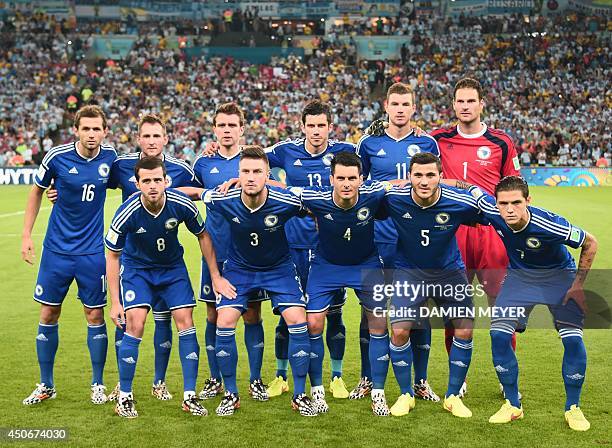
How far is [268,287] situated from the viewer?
598cm

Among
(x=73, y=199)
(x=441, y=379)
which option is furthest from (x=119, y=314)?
(x=441, y=379)

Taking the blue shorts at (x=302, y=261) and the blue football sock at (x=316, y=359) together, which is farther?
the blue shorts at (x=302, y=261)

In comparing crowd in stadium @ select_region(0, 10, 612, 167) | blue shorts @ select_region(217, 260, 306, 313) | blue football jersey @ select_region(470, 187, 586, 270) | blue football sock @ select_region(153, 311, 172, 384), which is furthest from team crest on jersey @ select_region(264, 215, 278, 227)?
crowd in stadium @ select_region(0, 10, 612, 167)

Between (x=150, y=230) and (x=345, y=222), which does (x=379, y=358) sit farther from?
(x=150, y=230)

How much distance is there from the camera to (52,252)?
6.16 meters

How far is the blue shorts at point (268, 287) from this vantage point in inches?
235

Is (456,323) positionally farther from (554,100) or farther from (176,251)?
(554,100)

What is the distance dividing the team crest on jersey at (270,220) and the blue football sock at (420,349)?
141cm

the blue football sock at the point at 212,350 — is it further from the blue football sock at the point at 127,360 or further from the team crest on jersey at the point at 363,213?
the team crest on jersey at the point at 363,213

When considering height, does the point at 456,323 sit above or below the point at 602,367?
above

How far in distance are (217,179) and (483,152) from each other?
7.25 feet

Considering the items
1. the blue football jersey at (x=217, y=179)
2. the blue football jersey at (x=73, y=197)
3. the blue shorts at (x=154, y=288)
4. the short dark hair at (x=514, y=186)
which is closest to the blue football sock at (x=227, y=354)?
the blue shorts at (x=154, y=288)

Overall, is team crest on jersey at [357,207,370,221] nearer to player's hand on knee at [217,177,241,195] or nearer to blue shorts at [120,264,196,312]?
player's hand on knee at [217,177,241,195]

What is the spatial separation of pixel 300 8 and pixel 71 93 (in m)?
13.8
